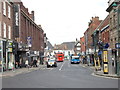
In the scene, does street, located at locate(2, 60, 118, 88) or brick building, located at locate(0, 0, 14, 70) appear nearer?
street, located at locate(2, 60, 118, 88)

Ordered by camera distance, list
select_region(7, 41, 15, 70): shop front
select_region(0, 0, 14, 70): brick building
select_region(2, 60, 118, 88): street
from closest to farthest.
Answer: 1. select_region(2, 60, 118, 88): street
2. select_region(0, 0, 14, 70): brick building
3. select_region(7, 41, 15, 70): shop front

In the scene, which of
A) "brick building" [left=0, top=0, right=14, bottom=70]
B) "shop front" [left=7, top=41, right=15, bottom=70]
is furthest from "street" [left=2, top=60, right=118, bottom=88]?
"shop front" [left=7, top=41, right=15, bottom=70]

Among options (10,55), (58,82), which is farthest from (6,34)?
(58,82)

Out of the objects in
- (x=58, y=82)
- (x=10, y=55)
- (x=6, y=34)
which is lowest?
(x=58, y=82)

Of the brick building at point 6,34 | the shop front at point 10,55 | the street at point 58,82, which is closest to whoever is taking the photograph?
the street at point 58,82

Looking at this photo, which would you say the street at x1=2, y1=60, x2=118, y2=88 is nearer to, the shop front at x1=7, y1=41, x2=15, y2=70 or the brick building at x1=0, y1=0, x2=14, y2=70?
the brick building at x1=0, y1=0, x2=14, y2=70

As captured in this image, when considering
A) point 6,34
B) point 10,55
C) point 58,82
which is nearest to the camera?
point 58,82

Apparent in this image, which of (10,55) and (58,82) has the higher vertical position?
(10,55)

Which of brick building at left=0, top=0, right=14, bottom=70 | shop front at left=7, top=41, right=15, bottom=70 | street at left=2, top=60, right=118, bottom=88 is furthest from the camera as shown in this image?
shop front at left=7, top=41, right=15, bottom=70

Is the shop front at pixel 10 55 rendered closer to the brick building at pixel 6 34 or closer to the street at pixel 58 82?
the brick building at pixel 6 34

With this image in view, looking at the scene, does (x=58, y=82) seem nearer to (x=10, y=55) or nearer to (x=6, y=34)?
(x=6, y=34)

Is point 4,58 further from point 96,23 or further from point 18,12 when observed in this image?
point 96,23

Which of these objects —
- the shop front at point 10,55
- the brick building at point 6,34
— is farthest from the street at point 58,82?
the shop front at point 10,55

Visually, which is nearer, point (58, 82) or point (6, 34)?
point (58, 82)
